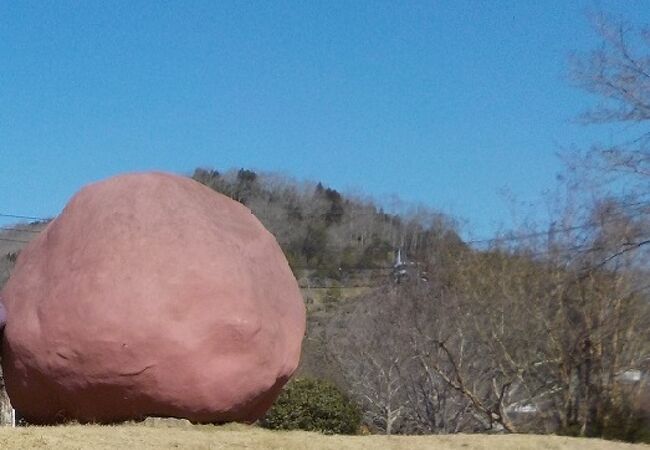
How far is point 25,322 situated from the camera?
432 inches

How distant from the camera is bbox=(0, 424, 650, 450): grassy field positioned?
9.18 m

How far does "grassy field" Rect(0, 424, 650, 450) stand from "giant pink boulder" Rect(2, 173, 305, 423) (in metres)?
0.42

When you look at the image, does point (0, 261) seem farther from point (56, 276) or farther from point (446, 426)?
point (56, 276)

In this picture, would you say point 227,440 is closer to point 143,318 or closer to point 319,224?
point 143,318

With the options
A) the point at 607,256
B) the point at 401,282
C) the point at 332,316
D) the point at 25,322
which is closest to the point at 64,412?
the point at 25,322

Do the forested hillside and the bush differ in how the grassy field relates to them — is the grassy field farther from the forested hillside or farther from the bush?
the forested hillside

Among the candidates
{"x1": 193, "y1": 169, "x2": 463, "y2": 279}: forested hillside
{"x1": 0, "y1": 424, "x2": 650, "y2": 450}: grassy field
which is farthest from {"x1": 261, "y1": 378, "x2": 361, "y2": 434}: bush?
{"x1": 193, "y1": 169, "x2": 463, "y2": 279}: forested hillside

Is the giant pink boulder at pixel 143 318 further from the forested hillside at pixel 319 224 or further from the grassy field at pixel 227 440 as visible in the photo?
the forested hillside at pixel 319 224

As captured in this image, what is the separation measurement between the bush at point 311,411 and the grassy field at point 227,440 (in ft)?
14.1

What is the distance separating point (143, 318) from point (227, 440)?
1494 mm

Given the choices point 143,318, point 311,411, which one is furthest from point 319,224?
point 143,318

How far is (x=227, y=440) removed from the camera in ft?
32.8

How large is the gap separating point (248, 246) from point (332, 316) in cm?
1628

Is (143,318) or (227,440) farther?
(143,318)
